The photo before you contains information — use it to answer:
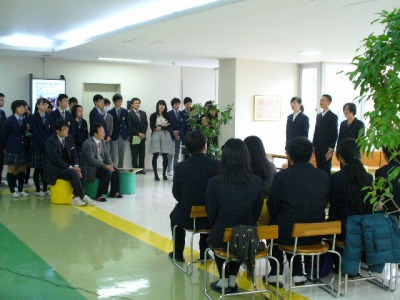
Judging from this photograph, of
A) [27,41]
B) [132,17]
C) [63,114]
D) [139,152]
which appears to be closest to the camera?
[132,17]

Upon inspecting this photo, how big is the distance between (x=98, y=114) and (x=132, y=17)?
8.45 ft

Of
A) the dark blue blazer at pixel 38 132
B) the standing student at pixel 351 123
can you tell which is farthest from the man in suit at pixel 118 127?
the standing student at pixel 351 123

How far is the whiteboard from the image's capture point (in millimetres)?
11508

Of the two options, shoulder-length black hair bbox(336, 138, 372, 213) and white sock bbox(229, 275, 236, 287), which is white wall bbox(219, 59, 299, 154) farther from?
white sock bbox(229, 275, 236, 287)

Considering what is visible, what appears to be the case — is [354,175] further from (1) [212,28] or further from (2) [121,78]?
A: (2) [121,78]

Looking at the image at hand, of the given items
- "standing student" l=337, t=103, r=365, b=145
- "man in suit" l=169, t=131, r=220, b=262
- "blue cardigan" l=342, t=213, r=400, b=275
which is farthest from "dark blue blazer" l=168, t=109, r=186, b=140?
"blue cardigan" l=342, t=213, r=400, b=275

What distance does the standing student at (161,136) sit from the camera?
11281mm

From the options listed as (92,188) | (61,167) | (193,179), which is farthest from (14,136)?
(193,179)

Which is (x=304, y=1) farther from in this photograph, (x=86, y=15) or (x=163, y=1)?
(x=86, y=15)

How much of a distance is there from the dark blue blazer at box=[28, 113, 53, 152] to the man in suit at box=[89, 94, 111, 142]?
1105 millimetres

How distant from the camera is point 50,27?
8.78 metres

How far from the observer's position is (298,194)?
4.30 metres

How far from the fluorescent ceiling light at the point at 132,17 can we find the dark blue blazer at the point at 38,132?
1719 millimetres

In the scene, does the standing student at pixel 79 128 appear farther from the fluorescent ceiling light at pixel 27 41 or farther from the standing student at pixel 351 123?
the standing student at pixel 351 123
